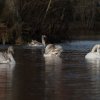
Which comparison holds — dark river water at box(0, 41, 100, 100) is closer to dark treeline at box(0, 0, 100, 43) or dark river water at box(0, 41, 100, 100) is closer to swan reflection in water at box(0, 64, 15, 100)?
swan reflection in water at box(0, 64, 15, 100)

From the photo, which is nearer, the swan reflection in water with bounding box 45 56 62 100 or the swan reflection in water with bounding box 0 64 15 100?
the swan reflection in water with bounding box 45 56 62 100

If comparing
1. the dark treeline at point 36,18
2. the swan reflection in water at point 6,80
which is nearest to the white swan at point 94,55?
the swan reflection in water at point 6,80

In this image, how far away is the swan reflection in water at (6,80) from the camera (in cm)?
1656

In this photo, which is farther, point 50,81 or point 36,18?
point 36,18

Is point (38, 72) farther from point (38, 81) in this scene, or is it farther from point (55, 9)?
point (55, 9)

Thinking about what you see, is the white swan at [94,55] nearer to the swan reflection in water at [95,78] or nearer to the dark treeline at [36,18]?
the swan reflection in water at [95,78]

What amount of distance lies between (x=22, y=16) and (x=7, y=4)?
2459 mm

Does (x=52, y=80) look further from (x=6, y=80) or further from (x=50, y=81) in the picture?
(x=6, y=80)

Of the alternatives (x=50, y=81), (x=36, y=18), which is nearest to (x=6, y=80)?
(x=50, y=81)

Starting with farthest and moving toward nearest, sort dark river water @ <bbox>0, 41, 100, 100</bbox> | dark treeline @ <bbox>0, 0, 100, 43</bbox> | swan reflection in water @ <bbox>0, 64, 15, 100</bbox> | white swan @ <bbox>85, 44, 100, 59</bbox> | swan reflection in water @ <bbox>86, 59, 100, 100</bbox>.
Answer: dark treeline @ <bbox>0, 0, 100, 43</bbox>, white swan @ <bbox>85, 44, 100, 59</bbox>, swan reflection in water @ <bbox>0, 64, 15, 100</bbox>, swan reflection in water @ <bbox>86, 59, 100, 100</bbox>, dark river water @ <bbox>0, 41, 100, 100</bbox>

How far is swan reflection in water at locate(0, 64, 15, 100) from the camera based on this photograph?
54.3 ft

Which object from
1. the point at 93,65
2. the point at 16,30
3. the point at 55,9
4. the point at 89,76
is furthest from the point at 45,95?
the point at 55,9

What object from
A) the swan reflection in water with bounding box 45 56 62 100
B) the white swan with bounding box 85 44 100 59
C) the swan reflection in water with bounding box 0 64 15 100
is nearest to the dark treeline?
the white swan with bounding box 85 44 100 59

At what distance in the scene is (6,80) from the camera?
65.9ft
